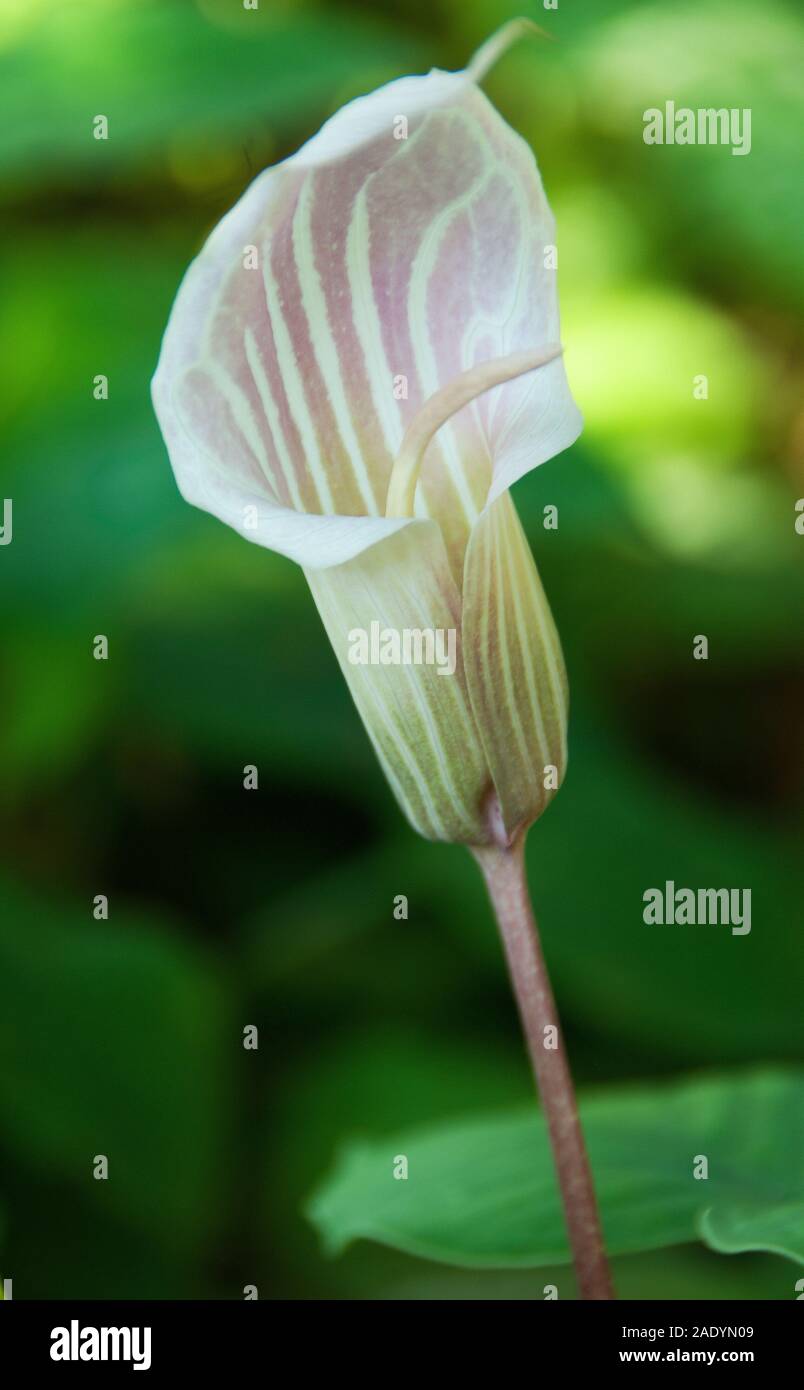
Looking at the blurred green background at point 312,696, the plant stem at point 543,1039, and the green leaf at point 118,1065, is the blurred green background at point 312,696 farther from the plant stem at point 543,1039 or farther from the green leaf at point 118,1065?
the plant stem at point 543,1039

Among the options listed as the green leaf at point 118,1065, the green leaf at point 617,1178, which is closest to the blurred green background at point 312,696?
the green leaf at point 118,1065

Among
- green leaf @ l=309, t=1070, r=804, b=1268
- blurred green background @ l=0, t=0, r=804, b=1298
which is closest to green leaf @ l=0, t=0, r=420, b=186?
blurred green background @ l=0, t=0, r=804, b=1298

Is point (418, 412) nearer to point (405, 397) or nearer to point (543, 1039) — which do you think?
point (405, 397)

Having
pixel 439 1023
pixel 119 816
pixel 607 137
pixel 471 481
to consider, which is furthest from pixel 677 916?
pixel 471 481

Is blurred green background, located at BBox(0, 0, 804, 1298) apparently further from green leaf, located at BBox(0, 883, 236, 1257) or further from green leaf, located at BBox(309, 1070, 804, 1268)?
green leaf, located at BBox(309, 1070, 804, 1268)

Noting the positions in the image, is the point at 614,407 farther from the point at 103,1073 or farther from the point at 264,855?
the point at 103,1073

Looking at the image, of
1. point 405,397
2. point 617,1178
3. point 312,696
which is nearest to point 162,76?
point 312,696
